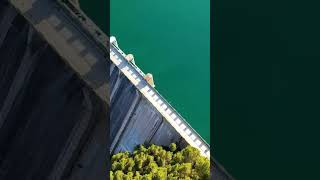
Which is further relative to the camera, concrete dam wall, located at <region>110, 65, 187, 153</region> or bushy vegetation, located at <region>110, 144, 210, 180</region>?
concrete dam wall, located at <region>110, 65, 187, 153</region>

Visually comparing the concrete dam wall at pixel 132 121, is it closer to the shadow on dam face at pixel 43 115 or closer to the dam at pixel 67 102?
the dam at pixel 67 102

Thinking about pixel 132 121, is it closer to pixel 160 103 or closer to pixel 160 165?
pixel 160 103
